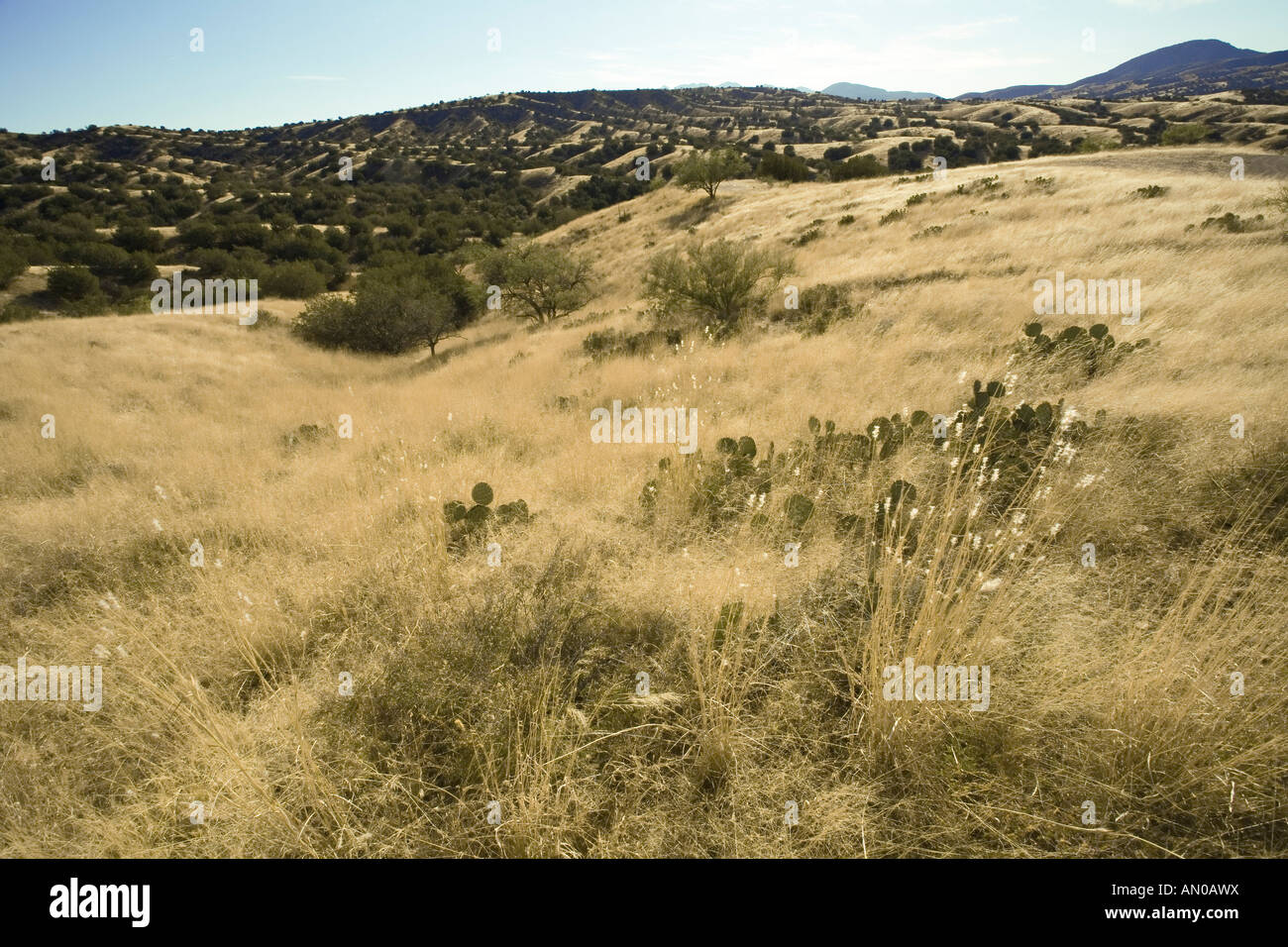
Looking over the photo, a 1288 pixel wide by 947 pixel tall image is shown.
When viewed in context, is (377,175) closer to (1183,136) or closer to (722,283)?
(722,283)

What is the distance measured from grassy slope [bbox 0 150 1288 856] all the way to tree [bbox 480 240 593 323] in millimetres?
18442

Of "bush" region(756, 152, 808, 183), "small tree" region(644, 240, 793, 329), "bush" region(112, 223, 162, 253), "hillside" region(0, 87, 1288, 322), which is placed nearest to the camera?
"small tree" region(644, 240, 793, 329)

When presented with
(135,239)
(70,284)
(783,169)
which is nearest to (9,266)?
(70,284)

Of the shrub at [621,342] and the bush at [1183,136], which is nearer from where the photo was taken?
the shrub at [621,342]

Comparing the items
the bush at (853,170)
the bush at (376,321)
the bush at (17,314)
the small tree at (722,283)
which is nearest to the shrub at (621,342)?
the small tree at (722,283)

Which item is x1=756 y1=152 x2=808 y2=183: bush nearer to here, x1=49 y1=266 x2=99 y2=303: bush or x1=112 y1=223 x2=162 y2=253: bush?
x1=49 y1=266 x2=99 y2=303: bush

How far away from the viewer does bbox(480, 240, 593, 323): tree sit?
24062mm

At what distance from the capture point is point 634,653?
3018 mm

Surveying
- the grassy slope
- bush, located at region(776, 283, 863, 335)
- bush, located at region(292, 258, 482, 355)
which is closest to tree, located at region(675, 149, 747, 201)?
bush, located at region(292, 258, 482, 355)

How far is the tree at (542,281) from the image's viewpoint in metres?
24.1

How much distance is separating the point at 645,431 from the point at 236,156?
98050 mm

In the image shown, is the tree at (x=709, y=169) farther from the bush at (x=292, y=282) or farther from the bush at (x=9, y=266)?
the bush at (x=9, y=266)

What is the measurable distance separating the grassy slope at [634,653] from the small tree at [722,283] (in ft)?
23.3

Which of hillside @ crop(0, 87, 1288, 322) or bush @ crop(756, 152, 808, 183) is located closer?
hillside @ crop(0, 87, 1288, 322)
